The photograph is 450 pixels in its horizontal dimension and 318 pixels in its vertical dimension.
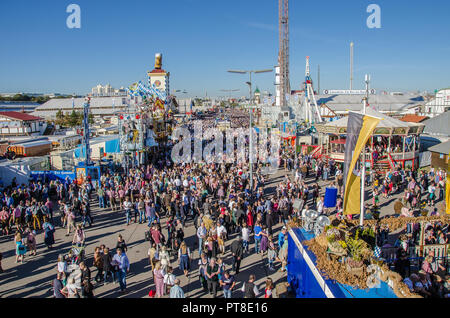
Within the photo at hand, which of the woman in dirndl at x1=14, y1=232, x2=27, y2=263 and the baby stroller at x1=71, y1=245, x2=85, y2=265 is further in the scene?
the woman in dirndl at x1=14, y1=232, x2=27, y2=263

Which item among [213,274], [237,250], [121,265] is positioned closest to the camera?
[213,274]

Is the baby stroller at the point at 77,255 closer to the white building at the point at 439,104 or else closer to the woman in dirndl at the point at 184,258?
the woman in dirndl at the point at 184,258

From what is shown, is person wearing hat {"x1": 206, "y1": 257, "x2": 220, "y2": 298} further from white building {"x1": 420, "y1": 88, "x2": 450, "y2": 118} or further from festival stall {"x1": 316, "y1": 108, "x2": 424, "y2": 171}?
white building {"x1": 420, "y1": 88, "x2": 450, "y2": 118}

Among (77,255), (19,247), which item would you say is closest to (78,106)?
(19,247)

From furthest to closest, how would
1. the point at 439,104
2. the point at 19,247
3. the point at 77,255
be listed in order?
the point at 439,104
the point at 19,247
the point at 77,255

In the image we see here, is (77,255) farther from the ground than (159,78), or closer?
closer

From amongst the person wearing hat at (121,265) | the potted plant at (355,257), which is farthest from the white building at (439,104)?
the person wearing hat at (121,265)

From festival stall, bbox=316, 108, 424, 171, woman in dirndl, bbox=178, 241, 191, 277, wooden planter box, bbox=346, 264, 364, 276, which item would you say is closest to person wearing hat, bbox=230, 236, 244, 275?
woman in dirndl, bbox=178, 241, 191, 277

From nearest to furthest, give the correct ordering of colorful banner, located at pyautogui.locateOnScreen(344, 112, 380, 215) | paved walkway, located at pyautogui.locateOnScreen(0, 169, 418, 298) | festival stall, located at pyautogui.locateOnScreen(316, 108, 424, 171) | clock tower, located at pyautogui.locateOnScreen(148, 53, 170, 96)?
colorful banner, located at pyautogui.locateOnScreen(344, 112, 380, 215) → paved walkway, located at pyautogui.locateOnScreen(0, 169, 418, 298) → festival stall, located at pyautogui.locateOnScreen(316, 108, 424, 171) → clock tower, located at pyautogui.locateOnScreen(148, 53, 170, 96)

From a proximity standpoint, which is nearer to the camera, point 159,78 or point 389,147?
point 389,147

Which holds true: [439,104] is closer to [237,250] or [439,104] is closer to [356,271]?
[237,250]
